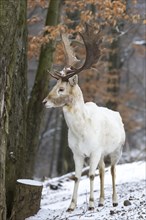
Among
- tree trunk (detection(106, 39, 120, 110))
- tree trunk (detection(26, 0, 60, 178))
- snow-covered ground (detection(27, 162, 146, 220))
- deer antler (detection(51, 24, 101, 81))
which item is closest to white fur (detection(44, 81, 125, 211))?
deer antler (detection(51, 24, 101, 81))

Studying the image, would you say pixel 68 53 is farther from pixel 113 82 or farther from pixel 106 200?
pixel 113 82

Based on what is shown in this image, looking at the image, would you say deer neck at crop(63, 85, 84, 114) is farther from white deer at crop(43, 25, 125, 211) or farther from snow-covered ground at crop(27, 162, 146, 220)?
snow-covered ground at crop(27, 162, 146, 220)

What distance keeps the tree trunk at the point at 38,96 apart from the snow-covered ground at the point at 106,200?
123cm

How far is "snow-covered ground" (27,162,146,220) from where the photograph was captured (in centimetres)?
751

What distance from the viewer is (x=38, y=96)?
10.1m

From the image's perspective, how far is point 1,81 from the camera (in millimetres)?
6246

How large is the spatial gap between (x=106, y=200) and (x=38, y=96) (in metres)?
2.64

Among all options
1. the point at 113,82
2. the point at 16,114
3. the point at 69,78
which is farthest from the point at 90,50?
the point at 113,82

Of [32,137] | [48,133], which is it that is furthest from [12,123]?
[48,133]

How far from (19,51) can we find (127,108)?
15.1m

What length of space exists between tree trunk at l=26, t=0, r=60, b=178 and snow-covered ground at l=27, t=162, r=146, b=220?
1.23 m

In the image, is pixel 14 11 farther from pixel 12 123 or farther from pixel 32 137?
pixel 32 137

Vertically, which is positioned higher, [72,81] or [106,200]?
[72,81]

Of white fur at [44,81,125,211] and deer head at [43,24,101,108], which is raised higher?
deer head at [43,24,101,108]
